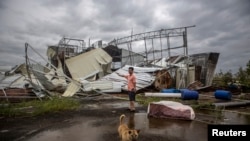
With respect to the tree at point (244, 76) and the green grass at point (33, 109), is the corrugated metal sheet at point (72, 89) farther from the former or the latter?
the tree at point (244, 76)

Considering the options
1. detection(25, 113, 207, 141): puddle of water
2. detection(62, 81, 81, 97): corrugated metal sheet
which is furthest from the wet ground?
detection(62, 81, 81, 97): corrugated metal sheet

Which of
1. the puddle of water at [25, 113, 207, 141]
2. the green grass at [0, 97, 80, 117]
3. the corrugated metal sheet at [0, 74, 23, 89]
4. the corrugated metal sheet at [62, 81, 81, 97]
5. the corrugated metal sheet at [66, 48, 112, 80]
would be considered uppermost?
the corrugated metal sheet at [66, 48, 112, 80]

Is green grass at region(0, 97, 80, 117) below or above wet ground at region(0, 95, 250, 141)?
above

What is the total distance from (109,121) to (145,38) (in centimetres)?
1436

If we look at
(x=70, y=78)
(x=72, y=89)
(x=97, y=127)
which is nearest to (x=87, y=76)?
(x=70, y=78)

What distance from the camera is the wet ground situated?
5270mm

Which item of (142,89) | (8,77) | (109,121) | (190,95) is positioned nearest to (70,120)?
(109,121)

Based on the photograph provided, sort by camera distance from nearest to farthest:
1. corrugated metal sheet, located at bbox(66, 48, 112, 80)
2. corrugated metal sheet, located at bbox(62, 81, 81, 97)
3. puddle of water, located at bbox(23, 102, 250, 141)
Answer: puddle of water, located at bbox(23, 102, 250, 141), corrugated metal sheet, located at bbox(62, 81, 81, 97), corrugated metal sheet, located at bbox(66, 48, 112, 80)

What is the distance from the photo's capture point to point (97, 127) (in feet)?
20.3

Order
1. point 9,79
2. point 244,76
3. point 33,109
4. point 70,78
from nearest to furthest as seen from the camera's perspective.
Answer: point 33,109
point 70,78
point 9,79
point 244,76

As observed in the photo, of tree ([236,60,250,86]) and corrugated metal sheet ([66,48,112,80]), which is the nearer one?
tree ([236,60,250,86])

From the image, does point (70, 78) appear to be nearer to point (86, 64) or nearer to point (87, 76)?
point (87, 76)

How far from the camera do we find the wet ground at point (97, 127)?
207 inches

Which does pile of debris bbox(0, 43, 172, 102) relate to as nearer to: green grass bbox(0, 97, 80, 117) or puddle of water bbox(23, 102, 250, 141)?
green grass bbox(0, 97, 80, 117)
